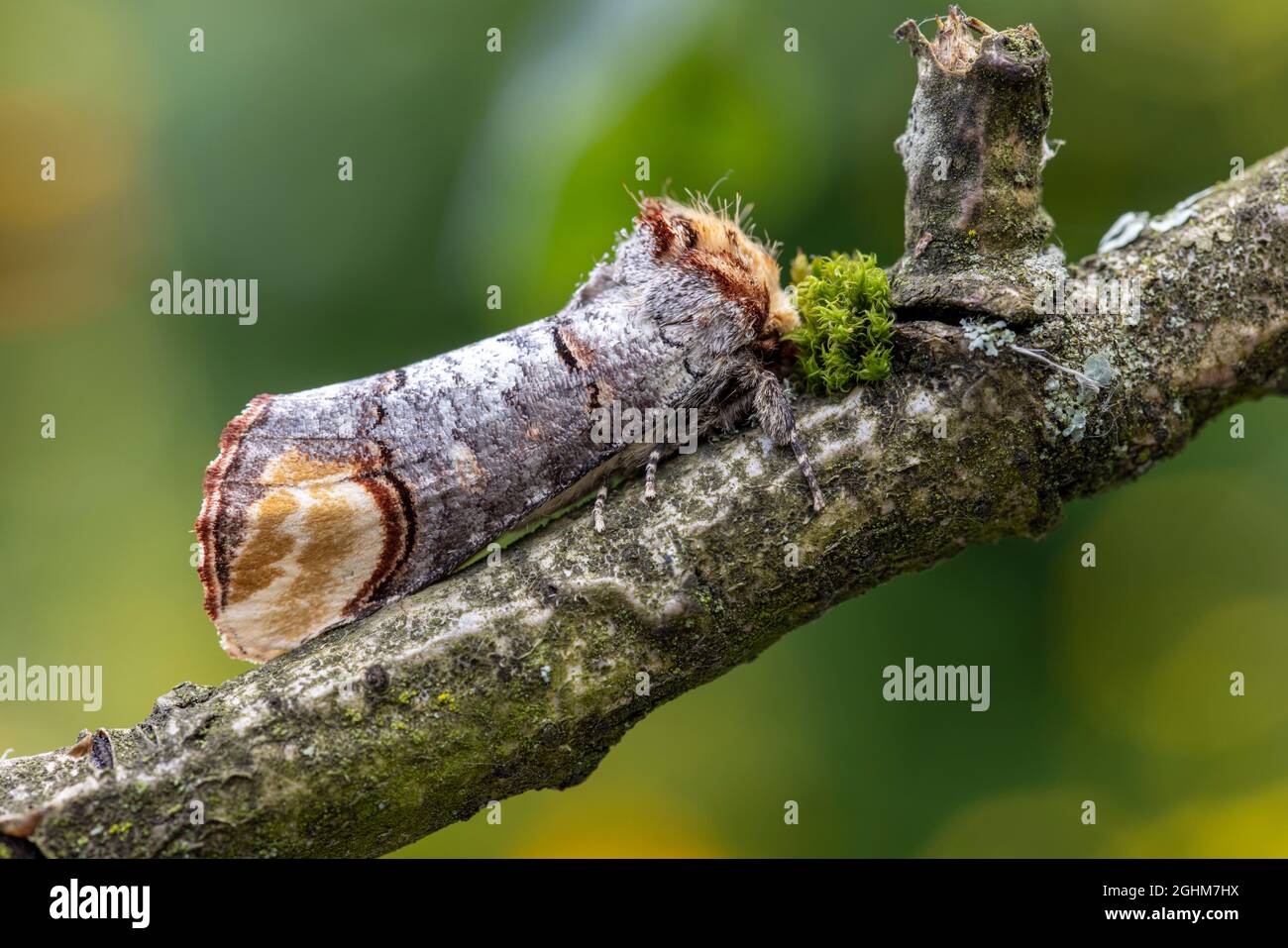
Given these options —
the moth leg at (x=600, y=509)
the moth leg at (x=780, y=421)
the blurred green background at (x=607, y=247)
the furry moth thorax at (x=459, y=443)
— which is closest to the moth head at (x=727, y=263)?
the furry moth thorax at (x=459, y=443)

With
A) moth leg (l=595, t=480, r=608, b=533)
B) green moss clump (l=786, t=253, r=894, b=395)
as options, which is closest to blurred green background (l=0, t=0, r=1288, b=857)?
green moss clump (l=786, t=253, r=894, b=395)

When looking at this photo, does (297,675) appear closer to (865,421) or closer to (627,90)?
(865,421)

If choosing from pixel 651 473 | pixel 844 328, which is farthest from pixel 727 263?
pixel 651 473

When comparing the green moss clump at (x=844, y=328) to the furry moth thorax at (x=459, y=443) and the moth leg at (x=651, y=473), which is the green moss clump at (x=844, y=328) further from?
the moth leg at (x=651, y=473)

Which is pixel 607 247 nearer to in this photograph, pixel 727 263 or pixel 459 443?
pixel 727 263

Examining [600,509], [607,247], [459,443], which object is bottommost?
[600,509]

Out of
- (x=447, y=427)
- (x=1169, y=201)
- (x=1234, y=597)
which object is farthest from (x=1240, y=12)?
(x=447, y=427)

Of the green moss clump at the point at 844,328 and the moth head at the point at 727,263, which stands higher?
the moth head at the point at 727,263
